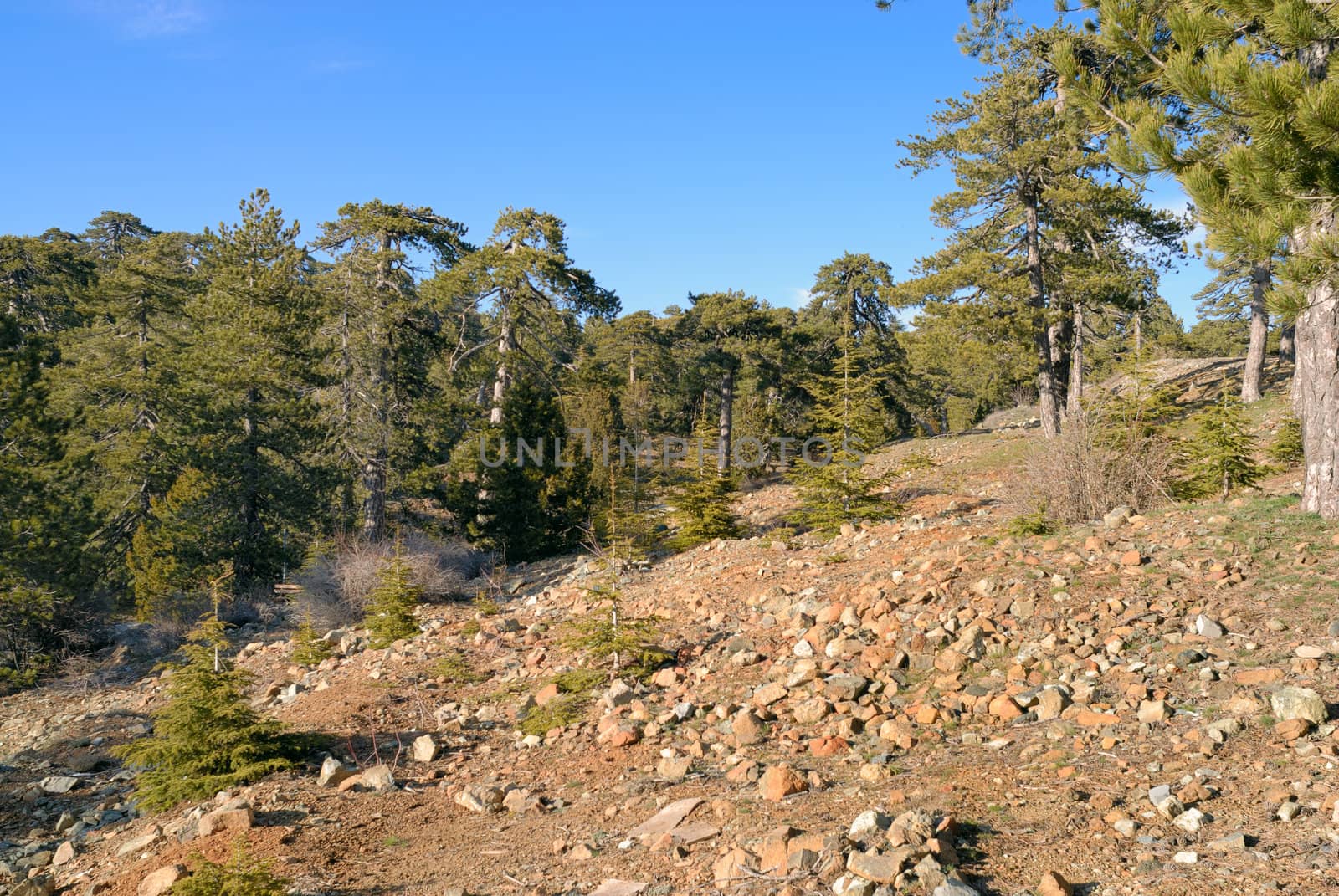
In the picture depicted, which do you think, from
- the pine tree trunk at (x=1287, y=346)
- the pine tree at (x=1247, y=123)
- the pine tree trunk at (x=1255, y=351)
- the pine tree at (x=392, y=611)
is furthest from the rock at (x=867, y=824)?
the pine tree trunk at (x=1287, y=346)

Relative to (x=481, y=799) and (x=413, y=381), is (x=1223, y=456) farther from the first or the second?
(x=413, y=381)

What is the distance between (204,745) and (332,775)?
1.28 metres

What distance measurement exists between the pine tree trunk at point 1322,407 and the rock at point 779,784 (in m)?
6.26

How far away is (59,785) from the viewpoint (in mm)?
8125

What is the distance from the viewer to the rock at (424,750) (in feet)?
22.9

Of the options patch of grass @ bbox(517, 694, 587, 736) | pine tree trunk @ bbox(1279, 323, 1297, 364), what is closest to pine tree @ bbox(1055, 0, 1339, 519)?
patch of grass @ bbox(517, 694, 587, 736)

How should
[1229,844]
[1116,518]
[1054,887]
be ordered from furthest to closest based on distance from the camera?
[1116,518] → [1229,844] → [1054,887]

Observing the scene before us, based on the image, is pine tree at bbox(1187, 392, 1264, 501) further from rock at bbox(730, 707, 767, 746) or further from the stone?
the stone

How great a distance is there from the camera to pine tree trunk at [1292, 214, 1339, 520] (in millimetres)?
7707

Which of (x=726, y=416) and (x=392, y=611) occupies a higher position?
(x=726, y=416)

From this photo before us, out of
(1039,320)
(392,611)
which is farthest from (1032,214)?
(392,611)

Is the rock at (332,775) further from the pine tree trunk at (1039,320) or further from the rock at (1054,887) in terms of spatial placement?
the pine tree trunk at (1039,320)

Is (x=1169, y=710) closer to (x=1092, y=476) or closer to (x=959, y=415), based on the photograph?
(x=1092, y=476)

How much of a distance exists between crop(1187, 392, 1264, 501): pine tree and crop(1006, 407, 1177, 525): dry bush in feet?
1.15
